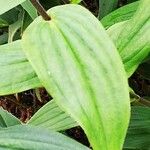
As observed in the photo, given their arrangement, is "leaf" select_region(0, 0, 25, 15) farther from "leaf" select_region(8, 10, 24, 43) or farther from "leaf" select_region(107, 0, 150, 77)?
"leaf" select_region(8, 10, 24, 43)

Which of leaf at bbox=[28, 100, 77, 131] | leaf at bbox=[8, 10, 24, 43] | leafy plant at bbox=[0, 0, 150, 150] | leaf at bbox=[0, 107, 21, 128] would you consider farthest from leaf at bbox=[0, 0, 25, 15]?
leaf at bbox=[8, 10, 24, 43]

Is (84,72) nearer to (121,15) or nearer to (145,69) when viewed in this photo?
(121,15)

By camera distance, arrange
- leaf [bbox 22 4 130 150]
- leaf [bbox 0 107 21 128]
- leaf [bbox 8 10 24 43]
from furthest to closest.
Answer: leaf [bbox 8 10 24 43], leaf [bbox 0 107 21 128], leaf [bbox 22 4 130 150]

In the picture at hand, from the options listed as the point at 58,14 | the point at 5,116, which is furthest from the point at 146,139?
the point at 58,14

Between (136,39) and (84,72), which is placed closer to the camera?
(84,72)

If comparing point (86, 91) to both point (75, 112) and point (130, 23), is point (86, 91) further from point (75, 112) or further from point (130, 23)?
point (130, 23)

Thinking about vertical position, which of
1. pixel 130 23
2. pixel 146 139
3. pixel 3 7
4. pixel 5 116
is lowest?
pixel 146 139

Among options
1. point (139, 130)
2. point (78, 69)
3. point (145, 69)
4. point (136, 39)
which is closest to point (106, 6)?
point (145, 69)
